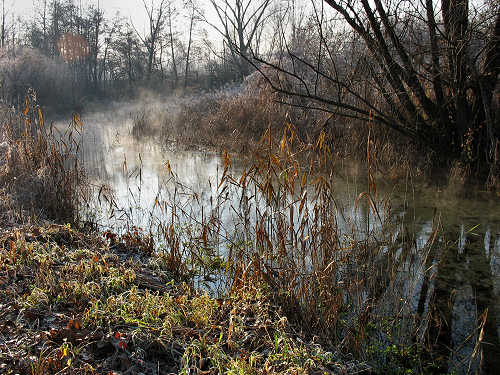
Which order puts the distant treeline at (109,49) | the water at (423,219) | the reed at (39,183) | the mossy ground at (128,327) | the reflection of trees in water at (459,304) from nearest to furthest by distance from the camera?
the mossy ground at (128,327)
the reflection of trees in water at (459,304)
the water at (423,219)
the reed at (39,183)
the distant treeline at (109,49)

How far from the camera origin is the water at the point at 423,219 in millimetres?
2578

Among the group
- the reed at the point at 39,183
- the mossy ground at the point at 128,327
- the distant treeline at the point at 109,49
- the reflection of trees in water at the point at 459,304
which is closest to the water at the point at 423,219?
the reflection of trees in water at the point at 459,304

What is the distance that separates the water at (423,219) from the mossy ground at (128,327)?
77 cm

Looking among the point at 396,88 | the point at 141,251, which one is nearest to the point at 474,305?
the point at 141,251

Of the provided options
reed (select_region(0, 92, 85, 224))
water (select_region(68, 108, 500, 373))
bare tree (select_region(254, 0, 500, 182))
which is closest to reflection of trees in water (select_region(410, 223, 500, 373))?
water (select_region(68, 108, 500, 373))

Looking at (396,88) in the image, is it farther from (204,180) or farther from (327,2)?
(204,180)

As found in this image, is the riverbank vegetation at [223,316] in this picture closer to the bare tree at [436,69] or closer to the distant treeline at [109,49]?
the bare tree at [436,69]

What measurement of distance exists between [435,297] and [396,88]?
3.24 metres

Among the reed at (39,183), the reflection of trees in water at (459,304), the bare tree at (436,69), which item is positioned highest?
the bare tree at (436,69)

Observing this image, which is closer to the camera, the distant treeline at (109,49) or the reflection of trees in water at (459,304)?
the reflection of trees in water at (459,304)

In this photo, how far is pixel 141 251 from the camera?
145 inches

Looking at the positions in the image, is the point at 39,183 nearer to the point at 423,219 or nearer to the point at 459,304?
the point at 459,304

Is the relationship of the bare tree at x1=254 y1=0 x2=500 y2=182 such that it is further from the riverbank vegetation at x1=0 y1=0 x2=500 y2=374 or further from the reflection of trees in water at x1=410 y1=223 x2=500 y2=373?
the reflection of trees in water at x1=410 y1=223 x2=500 y2=373

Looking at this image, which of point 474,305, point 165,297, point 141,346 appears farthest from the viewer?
point 474,305
